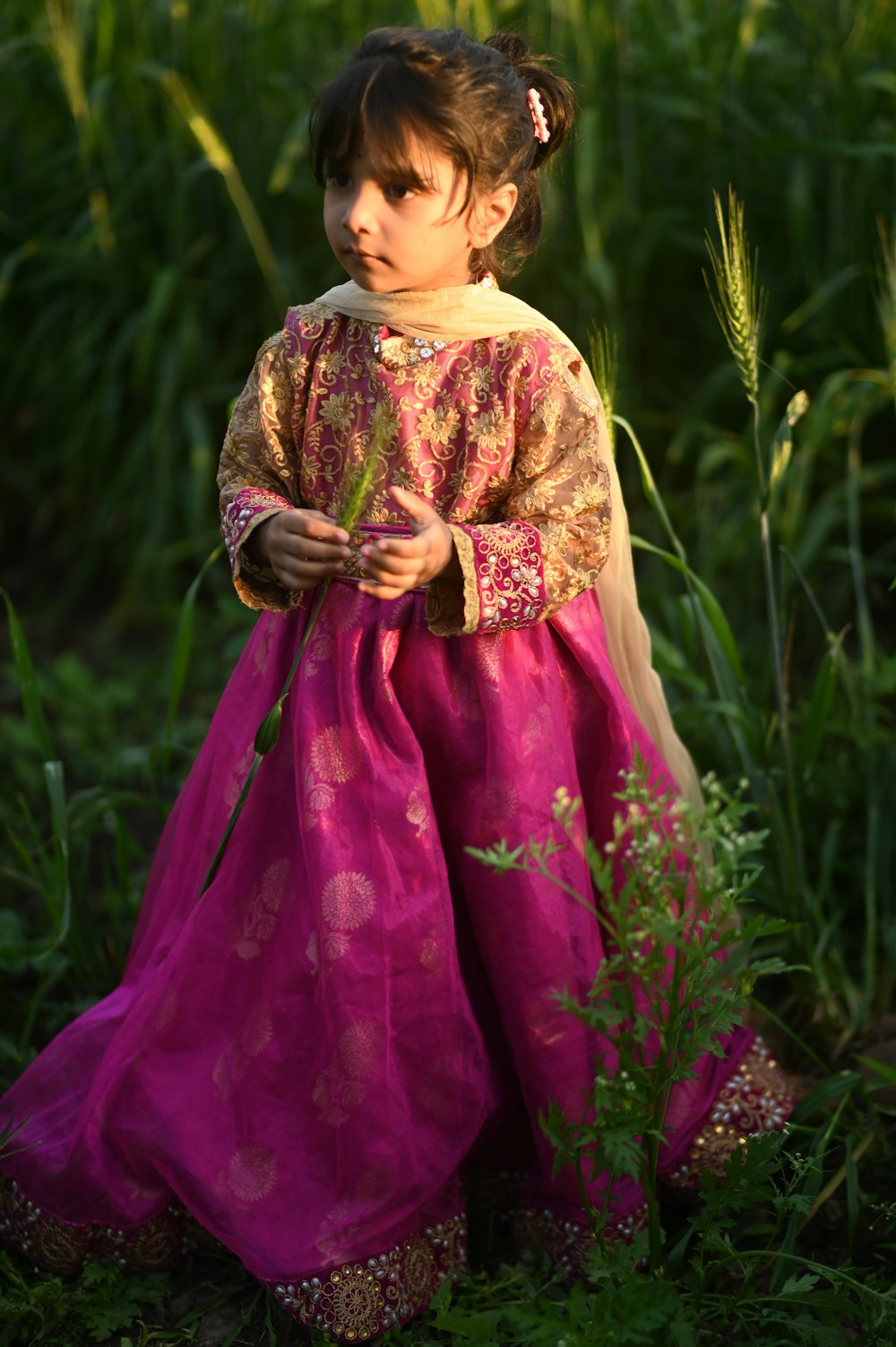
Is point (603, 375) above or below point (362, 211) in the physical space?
below

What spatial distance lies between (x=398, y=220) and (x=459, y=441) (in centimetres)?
23

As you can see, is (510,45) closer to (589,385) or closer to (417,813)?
(589,385)

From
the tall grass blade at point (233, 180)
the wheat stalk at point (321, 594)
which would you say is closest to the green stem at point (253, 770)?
the wheat stalk at point (321, 594)

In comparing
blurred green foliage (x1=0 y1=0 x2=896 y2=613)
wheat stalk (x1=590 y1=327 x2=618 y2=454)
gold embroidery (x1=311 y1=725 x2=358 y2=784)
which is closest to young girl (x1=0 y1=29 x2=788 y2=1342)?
gold embroidery (x1=311 y1=725 x2=358 y2=784)

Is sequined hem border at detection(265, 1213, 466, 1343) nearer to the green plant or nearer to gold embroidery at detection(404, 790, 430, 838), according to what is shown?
the green plant

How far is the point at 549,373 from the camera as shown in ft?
4.85

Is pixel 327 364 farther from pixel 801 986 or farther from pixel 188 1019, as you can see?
pixel 801 986

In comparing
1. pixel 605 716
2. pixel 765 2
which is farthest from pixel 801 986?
pixel 765 2

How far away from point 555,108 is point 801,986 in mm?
1144

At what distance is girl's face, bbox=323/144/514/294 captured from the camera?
1.38m

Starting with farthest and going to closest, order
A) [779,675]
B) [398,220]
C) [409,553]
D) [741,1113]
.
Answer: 1. [779,675]
2. [741,1113]
3. [398,220]
4. [409,553]

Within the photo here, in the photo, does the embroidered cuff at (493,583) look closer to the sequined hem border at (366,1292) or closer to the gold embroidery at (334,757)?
the gold embroidery at (334,757)

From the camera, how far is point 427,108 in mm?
1363

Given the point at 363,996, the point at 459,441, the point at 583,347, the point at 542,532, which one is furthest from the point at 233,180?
the point at 363,996
